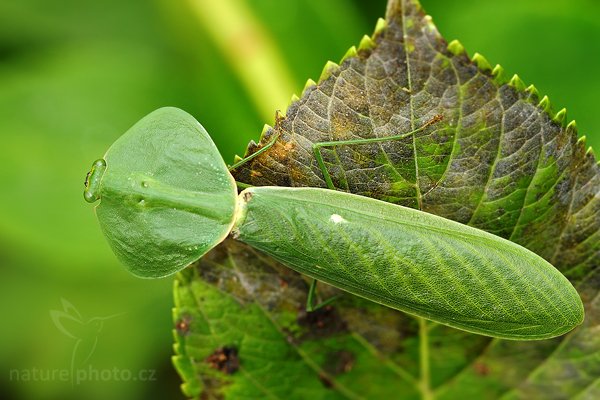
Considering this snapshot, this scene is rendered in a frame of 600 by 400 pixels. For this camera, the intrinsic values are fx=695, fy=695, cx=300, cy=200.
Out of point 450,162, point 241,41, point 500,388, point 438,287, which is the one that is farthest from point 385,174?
point 241,41

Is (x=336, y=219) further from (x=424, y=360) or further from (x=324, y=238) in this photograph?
(x=424, y=360)

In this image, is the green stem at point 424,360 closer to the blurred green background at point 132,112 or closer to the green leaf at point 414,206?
the green leaf at point 414,206

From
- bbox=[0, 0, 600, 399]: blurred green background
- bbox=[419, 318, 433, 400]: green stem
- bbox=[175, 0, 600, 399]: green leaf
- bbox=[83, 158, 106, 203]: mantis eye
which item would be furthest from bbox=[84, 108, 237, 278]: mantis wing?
bbox=[0, 0, 600, 399]: blurred green background

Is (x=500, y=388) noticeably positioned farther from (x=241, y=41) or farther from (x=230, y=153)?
(x=241, y=41)

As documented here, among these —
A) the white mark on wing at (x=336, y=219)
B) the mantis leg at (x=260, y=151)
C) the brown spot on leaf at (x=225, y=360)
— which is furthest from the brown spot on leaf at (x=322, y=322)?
the mantis leg at (x=260, y=151)

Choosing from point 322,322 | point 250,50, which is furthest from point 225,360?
point 250,50
